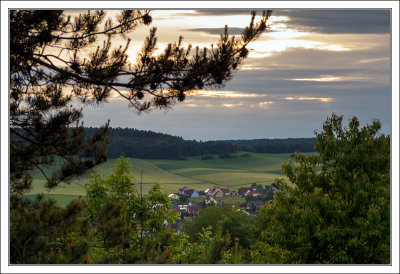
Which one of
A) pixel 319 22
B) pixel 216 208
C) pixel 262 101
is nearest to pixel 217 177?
pixel 216 208

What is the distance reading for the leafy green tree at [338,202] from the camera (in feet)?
36.5

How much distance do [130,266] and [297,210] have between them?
8.10 m

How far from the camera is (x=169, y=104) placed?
19.0 ft

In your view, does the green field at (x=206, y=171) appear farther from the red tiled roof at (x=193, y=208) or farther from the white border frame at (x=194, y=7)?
the white border frame at (x=194, y=7)

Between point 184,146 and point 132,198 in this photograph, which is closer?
point 132,198

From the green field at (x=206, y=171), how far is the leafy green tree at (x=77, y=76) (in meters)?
6.18

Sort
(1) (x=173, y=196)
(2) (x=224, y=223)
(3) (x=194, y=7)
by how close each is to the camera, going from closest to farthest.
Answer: (3) (x=194, y=7), (1) (x=173, y=196), (2) (x=224, y=223)

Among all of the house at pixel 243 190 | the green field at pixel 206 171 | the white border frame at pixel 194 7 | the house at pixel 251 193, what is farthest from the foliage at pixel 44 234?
the house at pixel 251 193

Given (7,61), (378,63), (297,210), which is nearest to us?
(7,61)

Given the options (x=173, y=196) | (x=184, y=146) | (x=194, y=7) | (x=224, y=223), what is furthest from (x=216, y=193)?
(x=194, y=7)

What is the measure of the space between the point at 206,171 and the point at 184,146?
2.63 m

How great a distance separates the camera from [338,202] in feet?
39.0

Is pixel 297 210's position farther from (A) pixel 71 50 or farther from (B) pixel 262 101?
(A) pixel 71 50

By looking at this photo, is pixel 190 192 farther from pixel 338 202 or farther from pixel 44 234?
pixel 44 234
